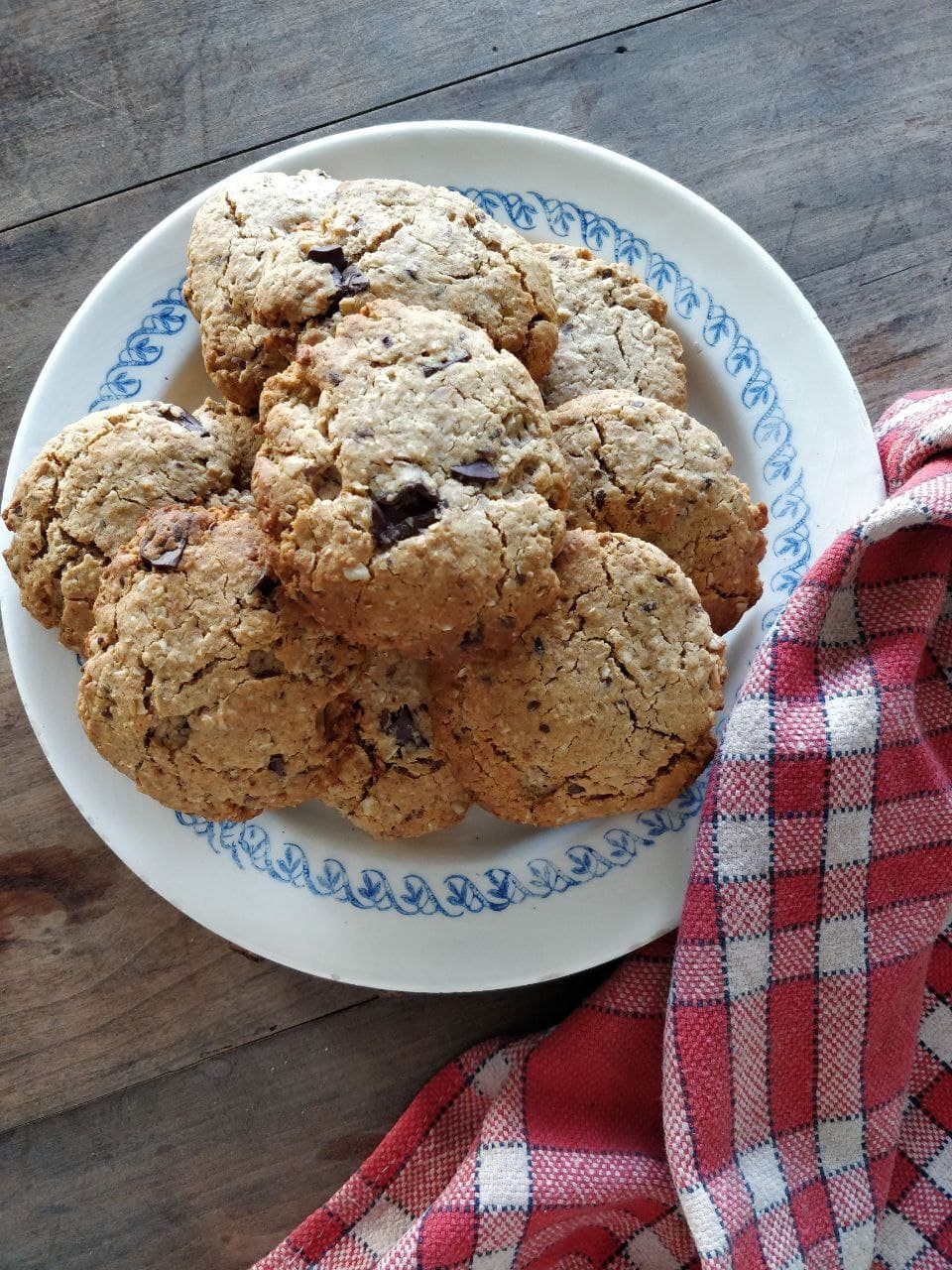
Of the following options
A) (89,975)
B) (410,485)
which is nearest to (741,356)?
(410,485)

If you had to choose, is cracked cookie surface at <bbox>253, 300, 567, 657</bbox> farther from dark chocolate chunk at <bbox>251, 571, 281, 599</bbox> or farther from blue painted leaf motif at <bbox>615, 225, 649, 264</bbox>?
blue painted leaf motif at <bbox>615, 225, 649, 264</bbox>

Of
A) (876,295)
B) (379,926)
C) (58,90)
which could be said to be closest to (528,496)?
(379,926)

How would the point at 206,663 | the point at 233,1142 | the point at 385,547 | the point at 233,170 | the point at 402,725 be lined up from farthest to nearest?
the point at 233,170 < the point at 233,1142 < the point at 402,725 < the point at 206,663 < the point at 385,547

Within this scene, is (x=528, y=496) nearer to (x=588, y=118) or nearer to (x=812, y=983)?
(x=812, y=983)

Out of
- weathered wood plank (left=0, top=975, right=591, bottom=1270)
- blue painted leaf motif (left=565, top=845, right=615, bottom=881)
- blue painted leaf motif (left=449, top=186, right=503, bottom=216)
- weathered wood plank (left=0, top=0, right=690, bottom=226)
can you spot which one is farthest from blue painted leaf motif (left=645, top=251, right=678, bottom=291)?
weathered wood plank (left=0, top=975, right=591, bottom=1270)

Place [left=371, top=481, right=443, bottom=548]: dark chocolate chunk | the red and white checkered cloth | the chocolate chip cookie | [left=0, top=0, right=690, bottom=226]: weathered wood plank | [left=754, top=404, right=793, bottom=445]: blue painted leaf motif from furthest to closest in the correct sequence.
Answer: [left=0, top=0, right=690, bottom=226]: weathered wood plank, [left=754, top=404, right=793, bottom=445]: blue painted leaf motif, the red and white checkered cloth, the chocolate chip cookie, [left=371, top=481, right=443, bottom=548]: dark chocolate chunk

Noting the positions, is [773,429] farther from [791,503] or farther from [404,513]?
[404,513]

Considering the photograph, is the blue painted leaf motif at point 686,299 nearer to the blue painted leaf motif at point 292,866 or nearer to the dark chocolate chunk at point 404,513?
the dark chocolate chunk at point 404,513
